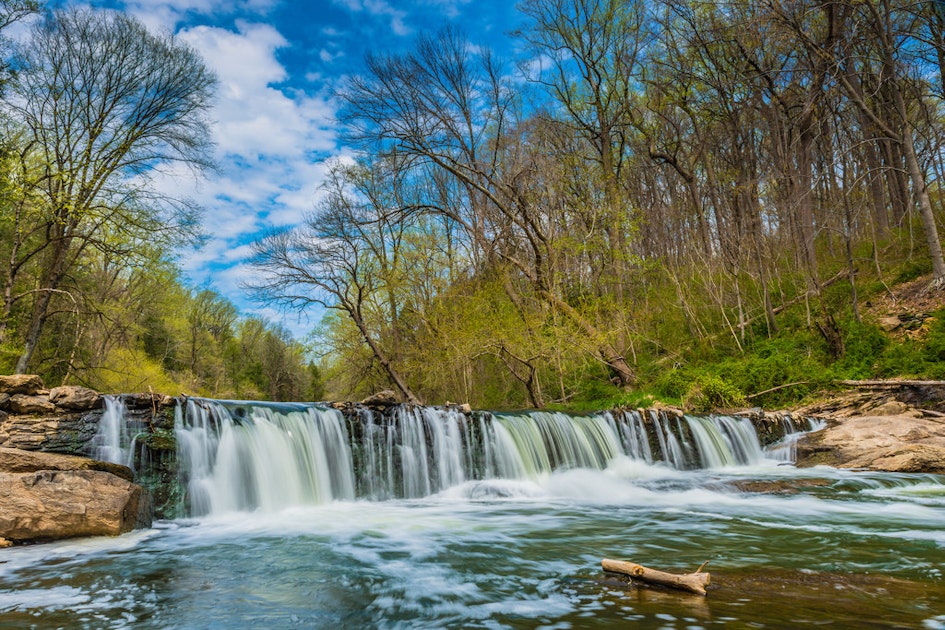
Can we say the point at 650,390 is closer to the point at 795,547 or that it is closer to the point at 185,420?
the point at 795,547

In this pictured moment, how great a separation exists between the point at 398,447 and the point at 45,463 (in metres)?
5.37

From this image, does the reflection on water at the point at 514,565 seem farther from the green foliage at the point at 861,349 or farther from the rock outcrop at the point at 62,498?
the green foliage at the point at 861,349

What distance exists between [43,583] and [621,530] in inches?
227

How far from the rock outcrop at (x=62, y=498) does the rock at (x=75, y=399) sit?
0.94 metres

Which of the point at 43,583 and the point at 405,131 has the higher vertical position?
the point at 405,131

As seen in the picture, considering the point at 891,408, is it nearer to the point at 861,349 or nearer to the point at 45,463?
the point at 861,349

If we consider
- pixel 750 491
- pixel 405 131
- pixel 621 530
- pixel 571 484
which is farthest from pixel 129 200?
pixel 750 491

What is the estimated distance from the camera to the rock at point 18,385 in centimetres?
735

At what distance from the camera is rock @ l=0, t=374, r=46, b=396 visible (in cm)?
735

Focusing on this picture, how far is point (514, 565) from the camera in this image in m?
4.98

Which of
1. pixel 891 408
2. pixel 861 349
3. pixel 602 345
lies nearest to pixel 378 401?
pixel 602 345

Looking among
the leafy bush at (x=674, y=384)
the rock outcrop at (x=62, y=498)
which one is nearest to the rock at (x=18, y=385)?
the rock outcrop at (x=62, y=498)

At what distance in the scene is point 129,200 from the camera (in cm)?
1405

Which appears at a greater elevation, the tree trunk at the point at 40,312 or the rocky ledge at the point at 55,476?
the tree trunk at the point at 40,312
